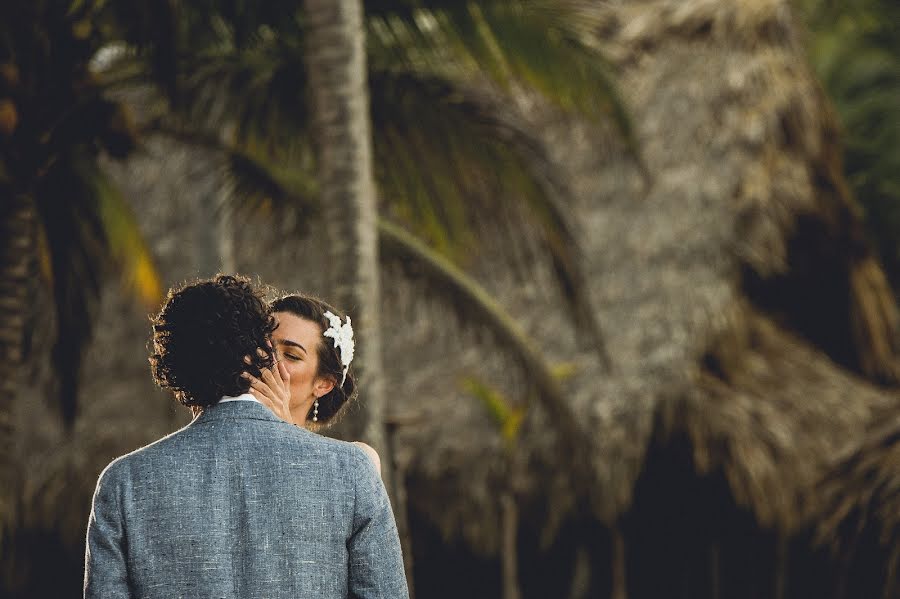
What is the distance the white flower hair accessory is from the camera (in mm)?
1978

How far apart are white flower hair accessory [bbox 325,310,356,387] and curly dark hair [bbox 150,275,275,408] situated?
22cm

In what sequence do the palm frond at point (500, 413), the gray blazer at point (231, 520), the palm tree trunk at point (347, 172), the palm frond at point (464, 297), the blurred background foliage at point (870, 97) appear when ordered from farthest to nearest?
1. the blurred background foliage at point (870, 97)
2. the palm frond at point (500, 413)
3. the palm frond at point (464, 297)
4. the palm tree trunk at point (347, 172)
5. the gray blazer at point (231, 520)

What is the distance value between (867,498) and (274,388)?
4956 mm

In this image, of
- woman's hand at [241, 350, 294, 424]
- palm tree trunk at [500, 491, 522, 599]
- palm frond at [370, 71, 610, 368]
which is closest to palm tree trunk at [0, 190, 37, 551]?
palm frond at [370, 71, 610, 368]

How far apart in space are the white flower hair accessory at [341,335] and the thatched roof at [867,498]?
4512mm

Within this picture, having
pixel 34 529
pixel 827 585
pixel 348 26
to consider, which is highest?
pixel 348 26

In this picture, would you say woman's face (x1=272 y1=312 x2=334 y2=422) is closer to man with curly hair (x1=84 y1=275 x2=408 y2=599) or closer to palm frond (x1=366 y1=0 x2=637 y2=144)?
man with curly hair (x1=84 y1=275 x2=408 y2=599)

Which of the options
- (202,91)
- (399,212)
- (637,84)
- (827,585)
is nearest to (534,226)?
(399,212)

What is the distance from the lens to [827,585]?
694cm

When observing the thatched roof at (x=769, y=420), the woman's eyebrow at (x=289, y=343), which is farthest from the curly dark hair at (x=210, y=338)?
the thatched roof at (x=769, y=420)

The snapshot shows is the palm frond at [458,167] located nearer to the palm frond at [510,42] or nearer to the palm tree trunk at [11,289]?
the palm frond at [510,42]

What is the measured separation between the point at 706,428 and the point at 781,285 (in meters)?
2.57

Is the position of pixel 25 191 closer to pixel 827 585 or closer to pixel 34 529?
pixel 34 529

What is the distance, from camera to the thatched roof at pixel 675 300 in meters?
7.13
